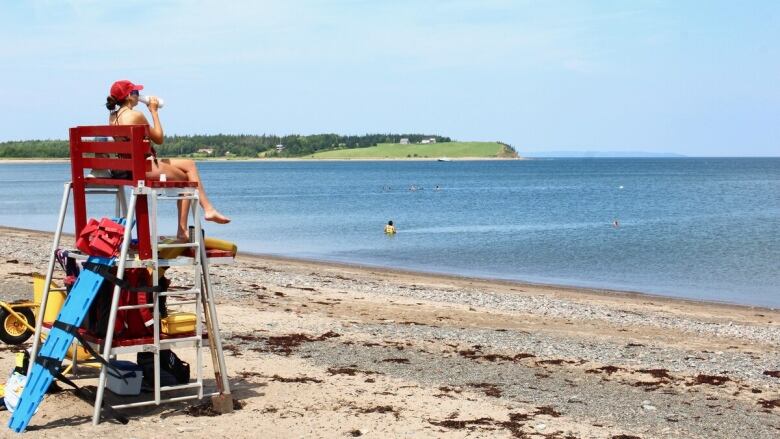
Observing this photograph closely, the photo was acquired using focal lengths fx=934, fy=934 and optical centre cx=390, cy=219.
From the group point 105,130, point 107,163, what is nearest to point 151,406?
point 107,163

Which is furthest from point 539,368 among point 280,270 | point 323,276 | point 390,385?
point 280,270

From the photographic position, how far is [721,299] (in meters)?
24.5

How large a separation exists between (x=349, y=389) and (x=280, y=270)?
52.7 ft

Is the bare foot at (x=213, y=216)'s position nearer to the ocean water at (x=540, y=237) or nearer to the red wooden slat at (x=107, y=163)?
the red wooden slat at (x=107, y=163)

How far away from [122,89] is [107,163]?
2.75 feet

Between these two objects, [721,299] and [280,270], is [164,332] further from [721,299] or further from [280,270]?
[721,299]

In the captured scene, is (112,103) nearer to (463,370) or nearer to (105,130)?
(105,130)

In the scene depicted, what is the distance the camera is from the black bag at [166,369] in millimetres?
9711

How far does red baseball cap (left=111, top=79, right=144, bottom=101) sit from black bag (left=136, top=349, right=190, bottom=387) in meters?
2.67

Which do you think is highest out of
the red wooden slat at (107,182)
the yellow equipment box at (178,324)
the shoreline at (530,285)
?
the red wooden slat at (107,182)

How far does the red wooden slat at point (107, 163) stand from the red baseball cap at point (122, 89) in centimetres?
67

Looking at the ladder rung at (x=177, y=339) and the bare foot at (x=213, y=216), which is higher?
the bare foot at (x=213, y=216)

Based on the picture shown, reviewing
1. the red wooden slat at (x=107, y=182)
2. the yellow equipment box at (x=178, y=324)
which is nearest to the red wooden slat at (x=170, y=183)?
the red wooden slat at (x=107, y=182)

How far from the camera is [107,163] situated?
8.79 meters
